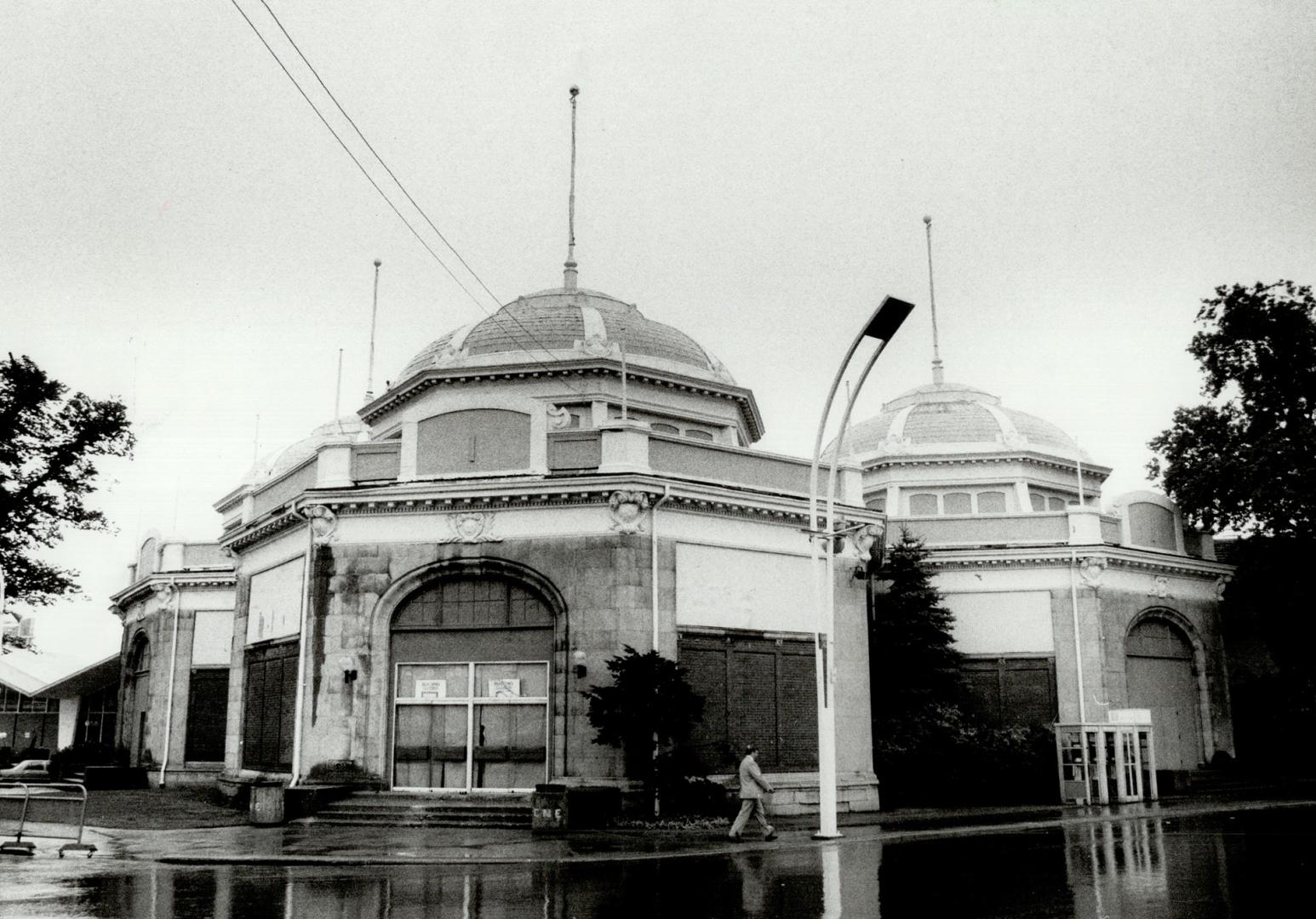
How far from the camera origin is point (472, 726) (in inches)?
958

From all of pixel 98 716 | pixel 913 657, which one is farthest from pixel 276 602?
pixel 98 716

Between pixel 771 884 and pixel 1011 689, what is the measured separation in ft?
68.8

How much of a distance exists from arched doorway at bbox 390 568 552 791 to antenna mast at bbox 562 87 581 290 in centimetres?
1358

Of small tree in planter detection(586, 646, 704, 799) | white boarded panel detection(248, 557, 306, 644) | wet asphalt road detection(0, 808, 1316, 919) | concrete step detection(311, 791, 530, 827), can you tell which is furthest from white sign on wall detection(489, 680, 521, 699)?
wet asphalt road detection(0, 808, 1316, 919)

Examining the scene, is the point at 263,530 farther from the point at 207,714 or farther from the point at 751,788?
the point at 751,788

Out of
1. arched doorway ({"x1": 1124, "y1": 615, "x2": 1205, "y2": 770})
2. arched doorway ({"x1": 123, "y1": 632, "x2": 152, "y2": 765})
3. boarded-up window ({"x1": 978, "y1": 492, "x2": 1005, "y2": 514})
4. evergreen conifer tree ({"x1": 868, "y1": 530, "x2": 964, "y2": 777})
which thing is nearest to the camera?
evergreen conifer tree ({"x1": 868, "y1": 530, "x2": 964, "y2": 777})

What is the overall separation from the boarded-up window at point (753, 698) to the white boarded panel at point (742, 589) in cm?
37

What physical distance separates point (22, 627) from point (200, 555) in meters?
25.9

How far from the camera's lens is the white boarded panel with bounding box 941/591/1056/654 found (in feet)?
111

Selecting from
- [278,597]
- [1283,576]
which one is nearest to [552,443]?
[278,597]

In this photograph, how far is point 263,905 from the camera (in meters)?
13.0

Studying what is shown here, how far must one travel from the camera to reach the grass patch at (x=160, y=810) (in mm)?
23750

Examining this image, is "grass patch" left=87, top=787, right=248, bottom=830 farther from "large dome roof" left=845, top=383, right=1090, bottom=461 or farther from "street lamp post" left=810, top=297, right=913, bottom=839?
"large dome roof" left=845, top=383, right=1090, bottom=461

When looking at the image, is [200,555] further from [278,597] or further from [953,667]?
[953,667]
